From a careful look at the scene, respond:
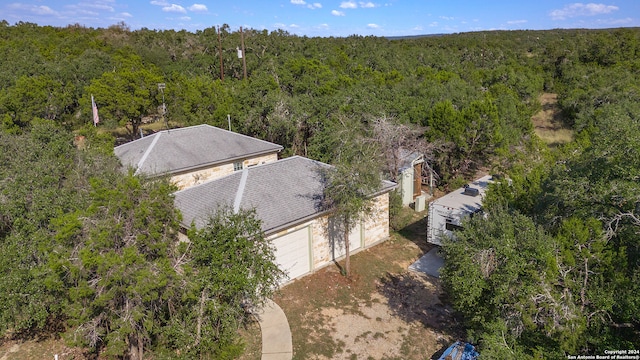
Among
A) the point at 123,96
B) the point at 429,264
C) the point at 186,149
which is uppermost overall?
the point at 123,96

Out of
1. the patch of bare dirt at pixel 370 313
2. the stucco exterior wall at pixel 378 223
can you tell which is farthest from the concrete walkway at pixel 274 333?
the stucco exterior wall at pixel 378 223

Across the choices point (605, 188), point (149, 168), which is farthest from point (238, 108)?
point (605, 188)

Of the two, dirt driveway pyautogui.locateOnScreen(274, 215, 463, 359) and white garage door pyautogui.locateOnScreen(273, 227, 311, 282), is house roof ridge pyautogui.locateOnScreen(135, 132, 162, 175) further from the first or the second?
dirt driveway pyautogui.locateOnScreen(274, 215, 463, 359)

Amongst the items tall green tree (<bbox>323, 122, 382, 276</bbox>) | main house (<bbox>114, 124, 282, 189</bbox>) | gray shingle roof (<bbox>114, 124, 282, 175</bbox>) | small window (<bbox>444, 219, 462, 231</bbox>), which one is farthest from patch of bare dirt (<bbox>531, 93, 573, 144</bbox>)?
tall green tree (<bbox>323, 122, 382, 276</bbox>)

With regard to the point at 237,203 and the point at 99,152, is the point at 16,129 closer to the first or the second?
the point at 99,152

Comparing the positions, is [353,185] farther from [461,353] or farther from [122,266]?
[122,266]

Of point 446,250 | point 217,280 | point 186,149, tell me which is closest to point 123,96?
point 186,149

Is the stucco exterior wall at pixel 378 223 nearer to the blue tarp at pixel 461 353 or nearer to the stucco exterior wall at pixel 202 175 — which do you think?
the blue tarp at pixel 461 353
